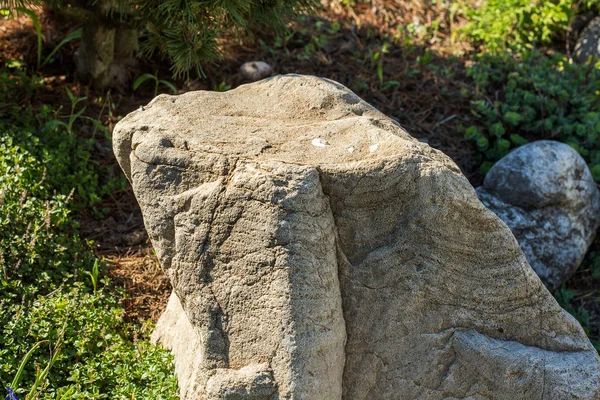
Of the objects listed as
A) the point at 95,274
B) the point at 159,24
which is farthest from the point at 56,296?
the point at 159,24

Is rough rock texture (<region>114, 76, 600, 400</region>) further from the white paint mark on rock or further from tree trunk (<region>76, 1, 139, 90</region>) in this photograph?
tree trunk (<region>76, 1, 139, 90</region>)

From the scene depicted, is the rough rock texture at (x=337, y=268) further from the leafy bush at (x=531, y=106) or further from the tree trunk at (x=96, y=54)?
the leafy bush at (x=531, y=106)

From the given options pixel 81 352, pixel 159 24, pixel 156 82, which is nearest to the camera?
pixel 81 352

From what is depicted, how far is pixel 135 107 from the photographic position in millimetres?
5207

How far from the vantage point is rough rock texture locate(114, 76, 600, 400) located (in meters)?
2.59

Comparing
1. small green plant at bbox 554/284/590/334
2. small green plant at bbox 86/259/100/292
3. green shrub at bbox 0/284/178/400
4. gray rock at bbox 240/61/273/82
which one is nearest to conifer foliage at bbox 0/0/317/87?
gray rock at bbox 240/61/273/82

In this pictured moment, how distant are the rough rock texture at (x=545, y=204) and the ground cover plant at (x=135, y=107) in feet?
0.79

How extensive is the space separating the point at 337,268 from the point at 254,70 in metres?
3.09

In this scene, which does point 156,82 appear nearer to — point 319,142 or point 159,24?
point 159,24

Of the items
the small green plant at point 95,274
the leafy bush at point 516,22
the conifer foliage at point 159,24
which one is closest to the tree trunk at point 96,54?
the conifer foliage at point 159,24

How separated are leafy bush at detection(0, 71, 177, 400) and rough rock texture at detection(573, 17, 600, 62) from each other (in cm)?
431

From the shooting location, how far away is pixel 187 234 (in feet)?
8.87

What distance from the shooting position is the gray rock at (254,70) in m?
5.52

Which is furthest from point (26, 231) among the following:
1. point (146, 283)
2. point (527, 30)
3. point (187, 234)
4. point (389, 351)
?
point (527, 30)
